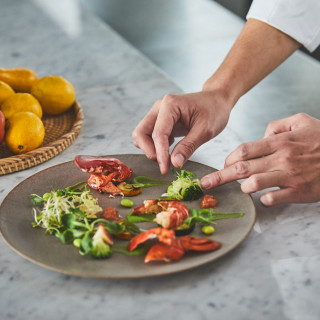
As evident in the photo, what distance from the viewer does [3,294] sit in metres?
0.84

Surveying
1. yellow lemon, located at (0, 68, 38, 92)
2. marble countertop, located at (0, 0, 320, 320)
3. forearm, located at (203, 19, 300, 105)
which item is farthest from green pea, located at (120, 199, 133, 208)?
yellow lemon, located at (0, 68, 38, 92)

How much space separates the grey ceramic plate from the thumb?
1.5 inches

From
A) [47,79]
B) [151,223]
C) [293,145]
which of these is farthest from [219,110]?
[47,79]

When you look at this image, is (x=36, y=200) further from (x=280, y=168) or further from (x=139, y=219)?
(x=280, y=168)

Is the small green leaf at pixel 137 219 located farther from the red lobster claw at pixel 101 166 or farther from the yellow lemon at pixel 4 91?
the yellow lemon at pixel 4 91

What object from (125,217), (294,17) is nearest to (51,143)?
(125,217)

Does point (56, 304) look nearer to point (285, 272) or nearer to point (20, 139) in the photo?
point (285, 272)

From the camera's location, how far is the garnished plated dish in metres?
0.86

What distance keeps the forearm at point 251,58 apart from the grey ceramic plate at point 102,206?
0.32m

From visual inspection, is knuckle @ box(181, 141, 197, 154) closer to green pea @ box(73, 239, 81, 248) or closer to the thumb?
the thumb

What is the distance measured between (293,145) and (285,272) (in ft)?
1.04

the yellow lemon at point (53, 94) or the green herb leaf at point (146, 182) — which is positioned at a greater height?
the green herb leaf at point (146, 182)

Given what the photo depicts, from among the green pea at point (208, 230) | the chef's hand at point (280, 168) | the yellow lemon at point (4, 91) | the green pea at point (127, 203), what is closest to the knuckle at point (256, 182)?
the chef's hand at point (280, 168)

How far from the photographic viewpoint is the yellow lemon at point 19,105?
1374 mm
